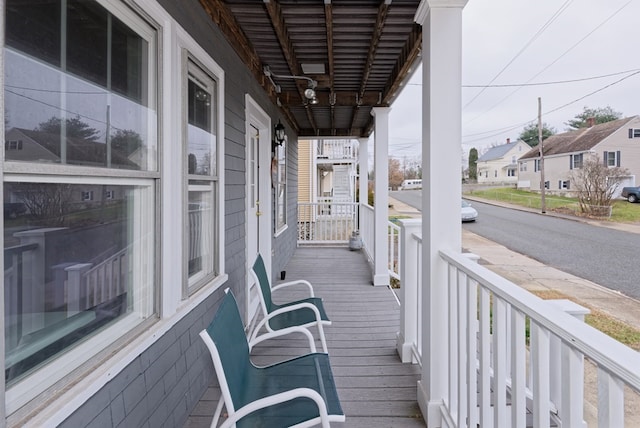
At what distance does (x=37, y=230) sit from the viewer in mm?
1092

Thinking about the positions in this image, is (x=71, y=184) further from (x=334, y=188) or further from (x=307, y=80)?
(x=334, y=188)

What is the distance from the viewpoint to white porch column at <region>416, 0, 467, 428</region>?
2.09 m

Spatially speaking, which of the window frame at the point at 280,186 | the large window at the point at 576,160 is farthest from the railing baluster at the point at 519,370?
the large window at the point at 576,160

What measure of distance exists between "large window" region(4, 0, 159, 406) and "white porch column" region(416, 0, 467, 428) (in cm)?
151

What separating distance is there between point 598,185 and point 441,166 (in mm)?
4461

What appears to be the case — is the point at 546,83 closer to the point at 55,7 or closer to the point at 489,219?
the point at 489,219

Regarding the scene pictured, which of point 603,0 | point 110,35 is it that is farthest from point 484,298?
point 603,0

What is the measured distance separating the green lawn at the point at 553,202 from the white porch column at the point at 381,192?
3.26m

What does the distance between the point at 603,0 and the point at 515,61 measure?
7.10m

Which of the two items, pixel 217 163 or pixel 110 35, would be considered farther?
pixel 217 163

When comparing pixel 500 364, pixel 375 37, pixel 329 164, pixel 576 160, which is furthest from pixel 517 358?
pixel 329 164

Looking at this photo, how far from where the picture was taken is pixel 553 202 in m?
8.77

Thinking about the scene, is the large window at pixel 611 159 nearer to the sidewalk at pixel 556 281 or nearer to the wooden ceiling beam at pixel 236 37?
the sidewalk at pixel 556 281

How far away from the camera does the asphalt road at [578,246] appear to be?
16.1 ft
